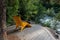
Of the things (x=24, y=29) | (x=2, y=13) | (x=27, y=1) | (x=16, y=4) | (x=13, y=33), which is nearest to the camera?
(x=2, y=13)

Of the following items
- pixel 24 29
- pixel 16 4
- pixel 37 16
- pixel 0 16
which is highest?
pixel 0 16

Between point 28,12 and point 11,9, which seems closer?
point 11,9

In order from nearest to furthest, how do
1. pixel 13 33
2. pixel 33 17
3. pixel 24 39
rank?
pixel 24 39 → pixel 13 33 → pixel 33 17

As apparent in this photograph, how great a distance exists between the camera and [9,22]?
31.6ft

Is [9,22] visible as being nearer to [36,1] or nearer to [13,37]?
[13,37]

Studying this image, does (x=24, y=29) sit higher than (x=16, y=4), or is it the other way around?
(x=16, y=4)

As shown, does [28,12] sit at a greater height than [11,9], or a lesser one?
lesser

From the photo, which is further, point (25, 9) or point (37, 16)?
point (37, 16)

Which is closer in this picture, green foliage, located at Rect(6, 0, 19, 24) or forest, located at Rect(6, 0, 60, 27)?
green foliage, located at Rect(6, 0, 19, 24)

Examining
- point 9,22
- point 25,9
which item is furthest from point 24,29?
point 25,9

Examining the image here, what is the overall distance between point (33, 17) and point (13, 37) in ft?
17.4

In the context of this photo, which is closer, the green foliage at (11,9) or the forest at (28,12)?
the green foliage at (11,9)

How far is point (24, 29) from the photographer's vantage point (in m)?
8.39

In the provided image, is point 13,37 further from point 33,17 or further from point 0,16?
point 33,17
